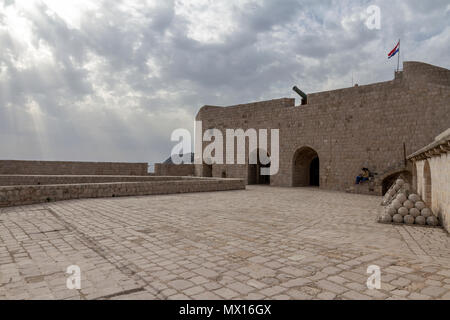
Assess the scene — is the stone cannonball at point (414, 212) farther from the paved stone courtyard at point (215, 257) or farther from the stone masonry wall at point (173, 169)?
the stone masonry wall at point (173, 169)

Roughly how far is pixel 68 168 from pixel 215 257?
1766 cm

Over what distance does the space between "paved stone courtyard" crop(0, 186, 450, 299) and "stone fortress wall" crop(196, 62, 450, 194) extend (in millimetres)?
9010

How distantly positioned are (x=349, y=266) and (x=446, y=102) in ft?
41.7

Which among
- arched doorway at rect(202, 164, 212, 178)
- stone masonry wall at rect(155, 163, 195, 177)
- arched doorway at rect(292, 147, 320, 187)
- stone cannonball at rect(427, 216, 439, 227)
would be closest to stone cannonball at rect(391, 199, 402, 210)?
stone cannonball at rect(427, 216, 439, 227)

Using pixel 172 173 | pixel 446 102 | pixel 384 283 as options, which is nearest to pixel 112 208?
pixel 384 283

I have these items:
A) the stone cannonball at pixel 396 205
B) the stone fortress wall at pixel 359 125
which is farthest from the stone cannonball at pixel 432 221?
the stone fortress wall at pixel 359 125

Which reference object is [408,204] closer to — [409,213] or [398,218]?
[409,213]

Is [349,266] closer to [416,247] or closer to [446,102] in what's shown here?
[416,247]

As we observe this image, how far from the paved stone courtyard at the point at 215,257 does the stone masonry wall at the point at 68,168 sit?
12.6m

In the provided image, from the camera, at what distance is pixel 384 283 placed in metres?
3.12

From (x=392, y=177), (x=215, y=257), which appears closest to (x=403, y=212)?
(x=215, y=257)

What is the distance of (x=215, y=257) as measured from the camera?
399 centimetres
